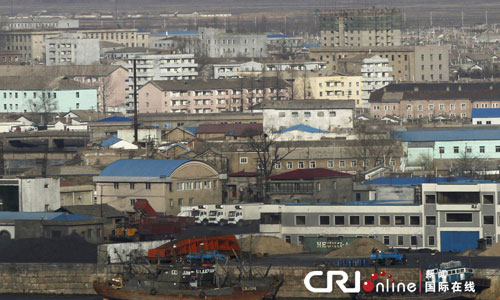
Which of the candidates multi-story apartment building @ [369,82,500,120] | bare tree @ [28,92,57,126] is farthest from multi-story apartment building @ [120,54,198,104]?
multi-story apartment building @ [369,82,500,120]

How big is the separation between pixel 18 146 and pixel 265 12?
10726 centimetres

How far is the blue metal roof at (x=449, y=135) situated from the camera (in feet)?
133

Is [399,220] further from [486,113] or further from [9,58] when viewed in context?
[9,58]

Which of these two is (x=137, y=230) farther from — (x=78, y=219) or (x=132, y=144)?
(x=132, y=144)

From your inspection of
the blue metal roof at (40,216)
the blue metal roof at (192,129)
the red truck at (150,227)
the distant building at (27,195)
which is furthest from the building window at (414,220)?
the blue metal roof at (192,129)

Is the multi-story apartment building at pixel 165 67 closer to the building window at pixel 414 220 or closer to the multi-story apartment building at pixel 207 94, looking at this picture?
the multi-story apartment building at pixel 207 94

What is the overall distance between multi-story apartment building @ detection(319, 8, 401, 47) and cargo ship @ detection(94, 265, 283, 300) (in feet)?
213

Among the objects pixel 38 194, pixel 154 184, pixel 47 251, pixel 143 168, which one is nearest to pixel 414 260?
pixel 47 251

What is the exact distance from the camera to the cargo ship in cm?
2234

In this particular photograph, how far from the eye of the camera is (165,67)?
70562 mm

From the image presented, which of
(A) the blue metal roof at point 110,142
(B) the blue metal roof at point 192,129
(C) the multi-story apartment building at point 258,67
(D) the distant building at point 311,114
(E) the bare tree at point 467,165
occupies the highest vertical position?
(C) the multi-story apartment building at point 258,67

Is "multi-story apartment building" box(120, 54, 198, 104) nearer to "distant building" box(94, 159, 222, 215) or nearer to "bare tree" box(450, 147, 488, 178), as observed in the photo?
"bare tree" box(450, 147, 488, 178)

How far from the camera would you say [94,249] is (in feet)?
83.2

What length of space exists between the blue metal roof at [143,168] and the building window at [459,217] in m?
7.32
